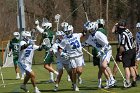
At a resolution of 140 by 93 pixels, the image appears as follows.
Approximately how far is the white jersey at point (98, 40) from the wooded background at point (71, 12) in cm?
3878

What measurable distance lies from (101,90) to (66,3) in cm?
4670

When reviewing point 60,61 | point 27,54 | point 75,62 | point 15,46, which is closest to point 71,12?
point 15,46

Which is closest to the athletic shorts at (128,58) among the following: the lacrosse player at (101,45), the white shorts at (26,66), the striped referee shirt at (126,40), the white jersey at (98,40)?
the striped referee shirt at (126,40)

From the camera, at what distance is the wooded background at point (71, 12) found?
5719 cm

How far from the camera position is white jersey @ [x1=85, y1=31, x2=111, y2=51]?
50.3 ft

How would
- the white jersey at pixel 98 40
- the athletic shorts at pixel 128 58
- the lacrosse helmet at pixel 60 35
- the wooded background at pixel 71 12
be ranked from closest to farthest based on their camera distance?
the white jersey at pixel 98 40 < the athletic shorts at pixel 128 58 < the lacrosse helmet at pixel 60 35 < the wooded background at pixel 71 12

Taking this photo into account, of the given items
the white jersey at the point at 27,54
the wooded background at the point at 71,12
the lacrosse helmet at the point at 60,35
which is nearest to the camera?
the white jersey at the point at 27,54

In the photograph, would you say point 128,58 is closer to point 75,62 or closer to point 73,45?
point 75,62

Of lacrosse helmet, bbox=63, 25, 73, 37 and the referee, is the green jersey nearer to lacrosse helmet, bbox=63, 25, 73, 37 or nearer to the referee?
lacrosse helmet, bbox=63, 25, 73, 37

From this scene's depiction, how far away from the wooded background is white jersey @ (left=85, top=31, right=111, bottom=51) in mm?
38779

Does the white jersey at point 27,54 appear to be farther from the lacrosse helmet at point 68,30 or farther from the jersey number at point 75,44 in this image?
the jersey number at point 75,44

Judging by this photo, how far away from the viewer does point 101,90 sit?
602 inches

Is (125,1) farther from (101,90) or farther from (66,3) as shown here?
(101,90)

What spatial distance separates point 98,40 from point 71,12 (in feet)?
143
